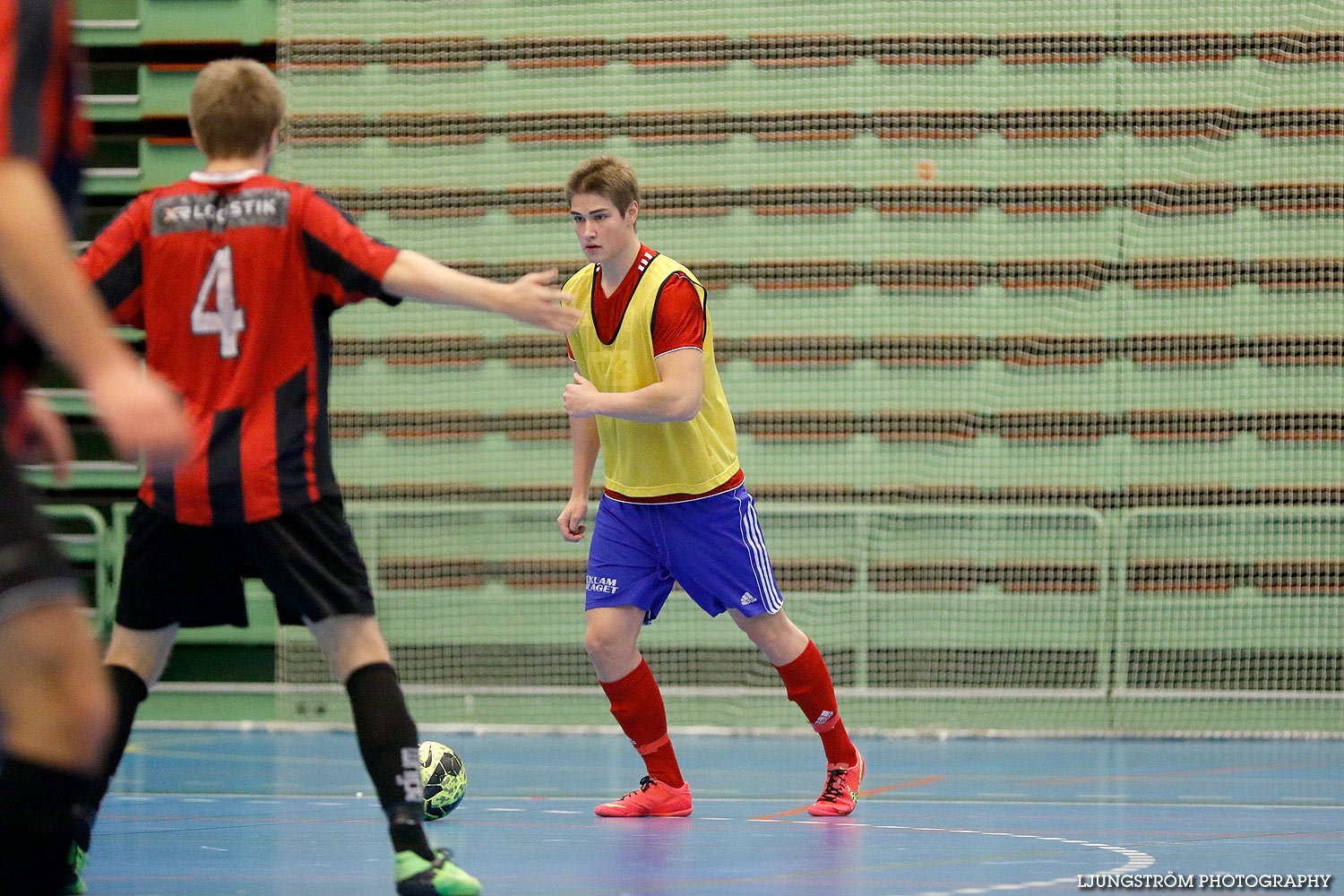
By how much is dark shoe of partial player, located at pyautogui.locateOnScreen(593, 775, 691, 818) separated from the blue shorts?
554mm

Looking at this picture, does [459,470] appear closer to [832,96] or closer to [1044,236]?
[832,96]

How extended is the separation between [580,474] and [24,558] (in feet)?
10.5

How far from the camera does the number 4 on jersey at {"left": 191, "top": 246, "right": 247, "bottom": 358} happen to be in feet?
10.5

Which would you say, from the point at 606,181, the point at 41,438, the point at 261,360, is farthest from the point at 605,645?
the point at 41,438

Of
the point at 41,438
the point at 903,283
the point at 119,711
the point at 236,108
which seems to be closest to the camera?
the point at 41,438

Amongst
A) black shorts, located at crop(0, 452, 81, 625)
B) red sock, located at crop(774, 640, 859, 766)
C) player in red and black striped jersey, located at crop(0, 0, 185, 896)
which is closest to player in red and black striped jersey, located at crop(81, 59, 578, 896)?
player in red and black striped jersey, located at crop(0, 0, 185, 896)

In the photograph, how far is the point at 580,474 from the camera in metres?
5.14

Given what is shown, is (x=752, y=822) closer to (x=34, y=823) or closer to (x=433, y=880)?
(x=433, y=880)

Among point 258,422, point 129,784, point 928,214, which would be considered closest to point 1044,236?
point 928,214

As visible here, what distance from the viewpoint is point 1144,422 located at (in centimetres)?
903

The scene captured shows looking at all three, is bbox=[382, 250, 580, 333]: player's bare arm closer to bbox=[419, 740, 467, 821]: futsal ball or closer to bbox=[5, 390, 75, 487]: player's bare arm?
bbox=[5, 390, 75, 487]: player's bare arm

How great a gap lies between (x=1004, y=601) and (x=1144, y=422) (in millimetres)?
1354

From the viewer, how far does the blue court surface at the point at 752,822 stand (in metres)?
3.72

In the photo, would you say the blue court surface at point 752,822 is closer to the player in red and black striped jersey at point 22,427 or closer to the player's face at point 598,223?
the player in red and black striped jersey at point 22,427
